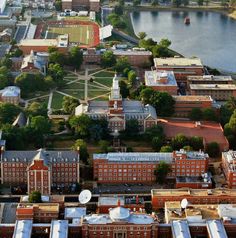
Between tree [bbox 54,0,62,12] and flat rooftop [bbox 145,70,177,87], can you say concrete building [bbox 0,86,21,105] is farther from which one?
tree [bbox 54,0,62,12]

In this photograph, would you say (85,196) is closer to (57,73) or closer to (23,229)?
(23,229)

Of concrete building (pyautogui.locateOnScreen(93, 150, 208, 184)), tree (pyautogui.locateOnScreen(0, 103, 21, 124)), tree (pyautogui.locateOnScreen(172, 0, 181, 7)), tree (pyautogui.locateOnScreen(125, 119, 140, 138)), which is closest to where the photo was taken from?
concrete building (pyautogui.locateOnScreen(93, 150, 208, 184))

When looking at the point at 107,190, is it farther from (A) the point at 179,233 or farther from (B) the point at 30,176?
(A) the point at 179,233

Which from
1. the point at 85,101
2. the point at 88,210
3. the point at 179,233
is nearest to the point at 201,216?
the point at 179,233

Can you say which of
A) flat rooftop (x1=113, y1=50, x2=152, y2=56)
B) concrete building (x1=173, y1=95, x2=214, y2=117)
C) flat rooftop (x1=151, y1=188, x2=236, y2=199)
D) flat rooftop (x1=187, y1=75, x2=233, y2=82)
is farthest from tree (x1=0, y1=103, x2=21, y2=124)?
flat rooftop (x1=113, y1=50, x2=152, y2=56)

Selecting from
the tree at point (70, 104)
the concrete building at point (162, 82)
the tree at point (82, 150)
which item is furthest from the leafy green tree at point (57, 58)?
the tree at point (82, 150)

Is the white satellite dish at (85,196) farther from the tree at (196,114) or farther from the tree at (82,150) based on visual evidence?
the tree at (196,114)
